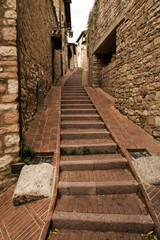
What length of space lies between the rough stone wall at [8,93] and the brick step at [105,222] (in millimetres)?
1251

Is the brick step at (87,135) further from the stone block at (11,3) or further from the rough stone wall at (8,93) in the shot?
the stone block at (11,3)

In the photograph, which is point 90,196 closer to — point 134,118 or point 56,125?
point 56,125

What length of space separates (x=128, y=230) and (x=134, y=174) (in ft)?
2.70

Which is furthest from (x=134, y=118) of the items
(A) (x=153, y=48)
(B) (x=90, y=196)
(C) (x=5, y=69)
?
(C) (x=5, y=69)

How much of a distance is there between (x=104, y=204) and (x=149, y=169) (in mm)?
1004

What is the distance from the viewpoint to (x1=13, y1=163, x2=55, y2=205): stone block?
1.87m

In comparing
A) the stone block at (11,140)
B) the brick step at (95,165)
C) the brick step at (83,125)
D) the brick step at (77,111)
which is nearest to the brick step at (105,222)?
the brick step at (95,165)

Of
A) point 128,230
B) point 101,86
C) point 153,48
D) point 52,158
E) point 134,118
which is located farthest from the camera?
point 101,86

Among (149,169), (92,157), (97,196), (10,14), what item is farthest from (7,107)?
(149,169)

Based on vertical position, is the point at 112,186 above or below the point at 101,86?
below

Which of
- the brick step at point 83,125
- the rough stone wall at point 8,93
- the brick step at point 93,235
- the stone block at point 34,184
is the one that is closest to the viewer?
the brick step at point 93,235

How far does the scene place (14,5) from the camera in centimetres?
214

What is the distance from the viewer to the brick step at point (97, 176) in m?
2.17

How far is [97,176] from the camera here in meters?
2.30
